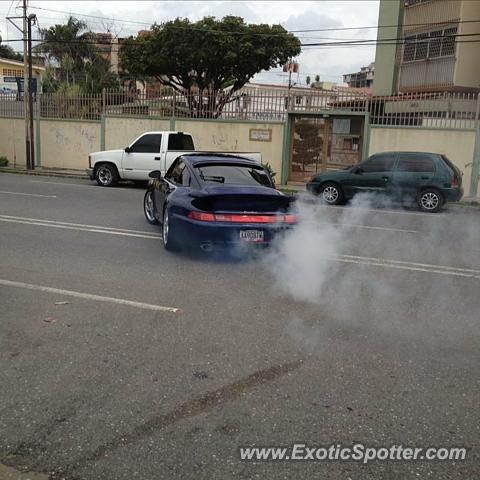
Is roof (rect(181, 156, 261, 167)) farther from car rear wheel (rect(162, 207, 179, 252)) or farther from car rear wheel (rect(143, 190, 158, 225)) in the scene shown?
car rear wheel (rect(143, 190, 158, 225))

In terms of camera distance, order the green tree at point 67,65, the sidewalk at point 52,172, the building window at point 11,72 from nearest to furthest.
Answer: the sidewalk at point 52,172 → the green tree at point 67,65 → the building window at point 11,72

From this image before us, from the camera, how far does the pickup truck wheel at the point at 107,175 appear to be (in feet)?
58.1

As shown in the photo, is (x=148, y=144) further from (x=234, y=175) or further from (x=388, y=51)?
(x=388, y=51)

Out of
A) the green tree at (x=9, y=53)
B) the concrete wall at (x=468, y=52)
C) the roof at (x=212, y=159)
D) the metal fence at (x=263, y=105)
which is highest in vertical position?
the green tree at (x=9, y=53)

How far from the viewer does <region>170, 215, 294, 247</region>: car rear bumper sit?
23.3 ft

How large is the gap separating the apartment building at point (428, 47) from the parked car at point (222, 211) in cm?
1823

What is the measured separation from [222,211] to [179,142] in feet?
34.7

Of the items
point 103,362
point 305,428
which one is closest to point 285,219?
point 103,362

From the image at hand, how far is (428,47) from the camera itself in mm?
25562

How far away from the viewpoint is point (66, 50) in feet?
145

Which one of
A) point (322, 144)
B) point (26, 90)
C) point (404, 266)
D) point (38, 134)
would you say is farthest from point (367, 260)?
point (38, 134)

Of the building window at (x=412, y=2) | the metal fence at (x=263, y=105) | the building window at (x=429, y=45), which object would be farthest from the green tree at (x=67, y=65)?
the building window at (x=429, y=45)

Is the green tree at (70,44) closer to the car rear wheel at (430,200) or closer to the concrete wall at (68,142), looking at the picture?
the concrete wall at (68,142)

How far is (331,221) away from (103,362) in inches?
314
